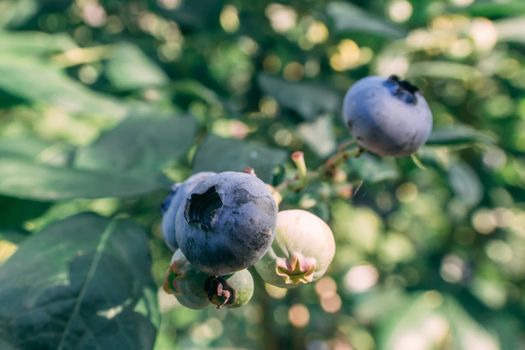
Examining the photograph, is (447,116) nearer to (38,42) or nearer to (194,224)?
(38,42)

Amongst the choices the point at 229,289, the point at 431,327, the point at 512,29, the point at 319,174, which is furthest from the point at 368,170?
the point at 431,327

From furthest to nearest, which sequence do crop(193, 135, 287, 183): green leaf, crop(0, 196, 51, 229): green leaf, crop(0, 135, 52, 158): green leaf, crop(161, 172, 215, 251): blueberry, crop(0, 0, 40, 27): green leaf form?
crop(0, 0, 40, 27): green leaf < crop(0, 135, 52, 158): green leaf < crop(0, 196, 51, 229): green leaf < crop(193, 135, 287, 183): green leaf < crop(161, 172, 215, 251): blueberry

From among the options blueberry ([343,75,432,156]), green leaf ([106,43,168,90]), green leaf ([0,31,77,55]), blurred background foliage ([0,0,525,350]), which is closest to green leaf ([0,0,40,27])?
blurred background foliage ([0,0,525,350])

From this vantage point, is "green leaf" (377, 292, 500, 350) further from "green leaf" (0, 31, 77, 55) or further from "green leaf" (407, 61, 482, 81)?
"green leaf" (0, 31, 77, 55)

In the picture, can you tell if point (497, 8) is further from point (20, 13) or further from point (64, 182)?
point (20, 13)

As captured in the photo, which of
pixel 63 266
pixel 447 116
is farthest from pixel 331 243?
pixel 447 116

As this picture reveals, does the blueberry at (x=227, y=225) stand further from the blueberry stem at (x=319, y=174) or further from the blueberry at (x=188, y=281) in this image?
the blueberry stem at (x=319, y=174)

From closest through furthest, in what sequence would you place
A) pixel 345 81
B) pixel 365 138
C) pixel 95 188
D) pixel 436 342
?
pixel 365 138 < pixel 95 188 < pixel 345 81 < pixel 436 342
